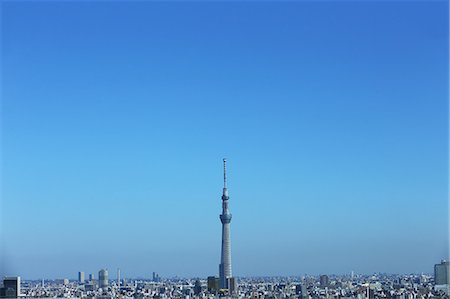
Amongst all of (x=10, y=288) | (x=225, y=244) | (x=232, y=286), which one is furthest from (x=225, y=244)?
(x=10, y=288)

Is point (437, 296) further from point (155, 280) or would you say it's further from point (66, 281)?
point (155, 280)

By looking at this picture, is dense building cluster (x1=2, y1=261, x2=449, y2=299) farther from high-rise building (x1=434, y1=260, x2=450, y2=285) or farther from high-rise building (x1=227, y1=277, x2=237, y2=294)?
high-rise building (x1=227, y1=277, x2=237, y2=294)

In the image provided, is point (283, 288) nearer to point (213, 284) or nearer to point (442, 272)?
point (213, 284)

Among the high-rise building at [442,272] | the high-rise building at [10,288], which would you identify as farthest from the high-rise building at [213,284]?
the high-rise building at [442,272]

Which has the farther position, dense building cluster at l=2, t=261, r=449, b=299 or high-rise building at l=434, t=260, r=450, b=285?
dense building cluster at l=2, t=261, r=449, b=299

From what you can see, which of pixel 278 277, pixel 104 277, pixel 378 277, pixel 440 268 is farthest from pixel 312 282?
pixel 440 268

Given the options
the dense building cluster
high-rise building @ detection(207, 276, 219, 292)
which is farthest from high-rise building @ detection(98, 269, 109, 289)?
high-rise building @ detection(207, 276, 219, 292)
